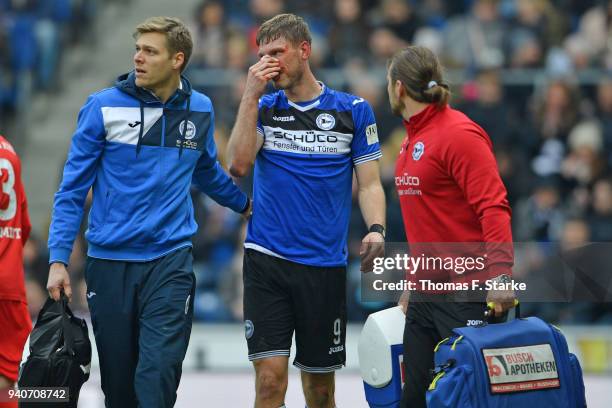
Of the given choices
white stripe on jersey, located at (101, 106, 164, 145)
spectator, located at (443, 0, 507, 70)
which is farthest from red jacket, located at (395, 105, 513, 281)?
spectator, located at (443, 0, 507, 70)

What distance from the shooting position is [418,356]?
23.3 feet

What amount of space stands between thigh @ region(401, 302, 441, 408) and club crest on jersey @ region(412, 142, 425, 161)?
78cm

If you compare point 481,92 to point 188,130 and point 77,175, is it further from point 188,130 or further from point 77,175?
point 77,175

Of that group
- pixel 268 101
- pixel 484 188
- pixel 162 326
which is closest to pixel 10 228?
pixel 162 326

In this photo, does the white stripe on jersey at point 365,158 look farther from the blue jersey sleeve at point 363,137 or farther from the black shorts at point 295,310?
the black shorts at point 295,310

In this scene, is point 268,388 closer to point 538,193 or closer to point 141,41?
point 141,41

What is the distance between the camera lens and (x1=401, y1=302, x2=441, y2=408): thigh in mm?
7066

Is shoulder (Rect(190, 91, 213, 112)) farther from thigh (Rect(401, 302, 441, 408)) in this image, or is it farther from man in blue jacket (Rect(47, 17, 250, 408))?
thigh (Rect(401, 302, 441, 408))

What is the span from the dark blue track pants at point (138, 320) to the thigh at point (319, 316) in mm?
662

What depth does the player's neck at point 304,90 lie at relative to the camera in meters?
7.66

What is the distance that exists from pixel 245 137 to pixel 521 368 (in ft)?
6.51

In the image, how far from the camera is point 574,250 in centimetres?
1124

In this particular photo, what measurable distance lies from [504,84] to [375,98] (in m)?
1.43

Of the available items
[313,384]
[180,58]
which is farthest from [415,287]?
[180,58]
